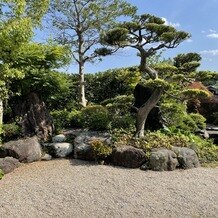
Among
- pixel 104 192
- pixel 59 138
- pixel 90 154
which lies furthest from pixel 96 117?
pixel 104 192

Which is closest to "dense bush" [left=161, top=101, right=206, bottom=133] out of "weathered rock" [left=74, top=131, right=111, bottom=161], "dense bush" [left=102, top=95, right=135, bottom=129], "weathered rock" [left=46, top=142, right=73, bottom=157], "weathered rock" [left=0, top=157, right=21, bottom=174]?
"dense bush" [left=102, top=95, right=135, bottom=129]

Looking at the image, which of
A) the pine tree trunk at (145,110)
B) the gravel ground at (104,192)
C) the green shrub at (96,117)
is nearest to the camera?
the gravel ground at (104,192)

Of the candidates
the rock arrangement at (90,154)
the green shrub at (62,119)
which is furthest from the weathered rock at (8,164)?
the green shrub at (62,119)

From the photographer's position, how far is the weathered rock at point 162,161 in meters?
9.32

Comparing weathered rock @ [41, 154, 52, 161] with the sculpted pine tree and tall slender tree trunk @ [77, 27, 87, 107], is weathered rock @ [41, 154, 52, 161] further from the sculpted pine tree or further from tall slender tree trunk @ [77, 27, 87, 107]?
tall slender tree trunk @ [77, 27, 87, 107]

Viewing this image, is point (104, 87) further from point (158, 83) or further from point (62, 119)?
point (158, 83)

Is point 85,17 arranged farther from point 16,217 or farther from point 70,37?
point 16,217

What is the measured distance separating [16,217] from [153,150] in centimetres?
429

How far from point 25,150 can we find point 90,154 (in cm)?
171

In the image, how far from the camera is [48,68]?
484 inches

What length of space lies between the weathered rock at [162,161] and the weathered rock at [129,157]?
273 millimetres

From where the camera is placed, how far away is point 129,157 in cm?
949

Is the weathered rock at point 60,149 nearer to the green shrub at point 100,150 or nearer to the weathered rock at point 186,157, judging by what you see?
the green shrub at point 100,150

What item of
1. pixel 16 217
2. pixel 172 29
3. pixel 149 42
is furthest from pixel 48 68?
pixel 16 217
